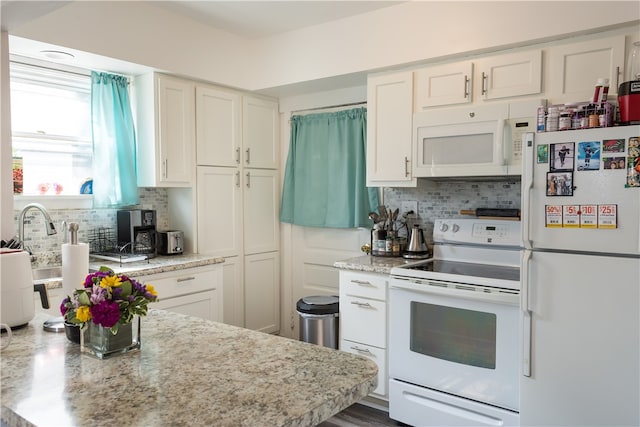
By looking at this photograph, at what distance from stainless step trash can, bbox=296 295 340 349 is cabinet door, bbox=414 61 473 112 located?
144 centimetres

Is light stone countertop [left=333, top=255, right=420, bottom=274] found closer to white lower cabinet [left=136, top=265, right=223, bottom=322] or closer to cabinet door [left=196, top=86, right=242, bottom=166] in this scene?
white lower cabinet [left=136, top=265, right=223, bottom=322]

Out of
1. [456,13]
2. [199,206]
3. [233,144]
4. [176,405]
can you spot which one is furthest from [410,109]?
[176,405]

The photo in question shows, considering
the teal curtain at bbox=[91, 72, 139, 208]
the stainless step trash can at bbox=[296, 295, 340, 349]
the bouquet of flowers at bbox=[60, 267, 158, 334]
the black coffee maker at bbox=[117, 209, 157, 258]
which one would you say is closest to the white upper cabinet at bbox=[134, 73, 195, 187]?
the teal curtain at bbox=[91, 72, 139, 208]

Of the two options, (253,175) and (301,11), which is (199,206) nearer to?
(253,175)

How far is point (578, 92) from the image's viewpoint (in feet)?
7.70

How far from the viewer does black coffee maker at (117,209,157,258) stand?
10.2 ft

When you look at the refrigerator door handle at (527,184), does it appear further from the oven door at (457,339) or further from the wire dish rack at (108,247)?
the wire dish rack at (108,247)

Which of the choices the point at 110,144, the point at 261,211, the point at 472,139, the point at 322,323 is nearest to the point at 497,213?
the point at 472,139

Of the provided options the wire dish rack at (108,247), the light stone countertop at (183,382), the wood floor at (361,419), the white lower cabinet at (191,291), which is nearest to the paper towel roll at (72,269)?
the light stone countertop at (183,382)

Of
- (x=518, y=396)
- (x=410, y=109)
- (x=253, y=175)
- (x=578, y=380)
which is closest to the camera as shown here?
(x=578, y=380)

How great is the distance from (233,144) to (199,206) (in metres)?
0.57

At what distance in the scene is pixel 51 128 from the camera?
9.84ft

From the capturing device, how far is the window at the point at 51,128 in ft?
9.31

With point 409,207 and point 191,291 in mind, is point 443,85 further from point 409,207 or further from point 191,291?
point 191,291
